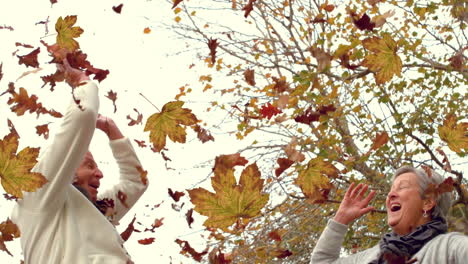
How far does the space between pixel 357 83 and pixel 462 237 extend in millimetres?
4439

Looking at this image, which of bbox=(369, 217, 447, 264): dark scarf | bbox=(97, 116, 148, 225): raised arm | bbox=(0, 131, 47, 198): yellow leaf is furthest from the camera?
bbox=(97, 116, 148, 225): raised arm

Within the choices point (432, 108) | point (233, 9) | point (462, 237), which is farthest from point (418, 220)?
point (233, 9)

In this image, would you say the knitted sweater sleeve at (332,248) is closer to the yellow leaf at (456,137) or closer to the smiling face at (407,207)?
the smiling face at (407,207)

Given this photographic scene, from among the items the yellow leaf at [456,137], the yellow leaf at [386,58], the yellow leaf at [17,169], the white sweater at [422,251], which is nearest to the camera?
the yellow leaf at [17,169]

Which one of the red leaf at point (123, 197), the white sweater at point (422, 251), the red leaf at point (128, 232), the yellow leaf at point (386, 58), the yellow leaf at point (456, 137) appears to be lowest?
the white sweater at point (422, 251)

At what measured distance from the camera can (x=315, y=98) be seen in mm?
6000

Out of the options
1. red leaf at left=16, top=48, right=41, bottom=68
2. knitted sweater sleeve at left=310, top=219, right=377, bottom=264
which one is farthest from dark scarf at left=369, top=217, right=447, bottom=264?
red leaf at left=16, top=48, right=41, bottom=68

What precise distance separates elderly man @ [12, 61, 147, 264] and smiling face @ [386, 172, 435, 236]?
3.99 ft

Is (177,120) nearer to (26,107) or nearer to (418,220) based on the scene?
(26,107)

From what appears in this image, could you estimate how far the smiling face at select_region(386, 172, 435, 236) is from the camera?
293 centimetres

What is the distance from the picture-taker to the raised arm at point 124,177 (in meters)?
2.93

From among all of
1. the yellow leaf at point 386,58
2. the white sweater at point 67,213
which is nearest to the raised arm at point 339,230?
the yellow leaf at point 386,58

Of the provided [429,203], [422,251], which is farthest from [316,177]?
[422,251]

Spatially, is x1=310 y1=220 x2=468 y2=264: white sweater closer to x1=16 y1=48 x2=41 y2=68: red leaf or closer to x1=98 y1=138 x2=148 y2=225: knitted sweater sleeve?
x1=98 y1=138 x2=148 y2=225: knitted sweater sleeve
